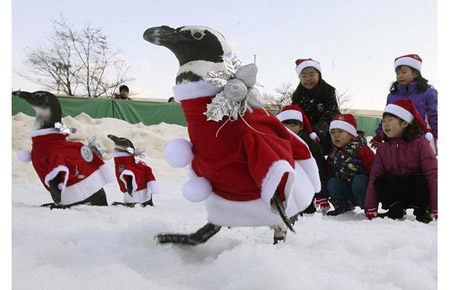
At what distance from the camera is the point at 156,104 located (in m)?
8.42

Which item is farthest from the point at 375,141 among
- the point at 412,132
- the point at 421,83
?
the point at 421,83

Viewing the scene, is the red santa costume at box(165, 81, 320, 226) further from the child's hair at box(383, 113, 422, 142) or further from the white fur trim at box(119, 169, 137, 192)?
the white fur trim at box(119, 169, 137, 192)

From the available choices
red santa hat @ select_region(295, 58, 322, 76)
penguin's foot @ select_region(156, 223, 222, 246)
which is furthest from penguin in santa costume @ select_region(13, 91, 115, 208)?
red santa hat @ select_region(295, 58, 322, 76)

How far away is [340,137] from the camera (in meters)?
2.94

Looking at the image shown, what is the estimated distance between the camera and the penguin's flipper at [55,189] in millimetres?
2746

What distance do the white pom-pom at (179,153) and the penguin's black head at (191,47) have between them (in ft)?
0.78

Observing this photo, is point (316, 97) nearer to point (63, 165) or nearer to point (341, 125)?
point (341, 125)

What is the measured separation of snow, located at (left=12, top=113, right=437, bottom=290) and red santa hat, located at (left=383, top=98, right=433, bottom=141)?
0.72m

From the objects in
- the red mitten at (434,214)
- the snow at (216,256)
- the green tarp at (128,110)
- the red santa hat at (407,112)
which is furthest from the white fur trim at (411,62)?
the green tarp at (128,110)

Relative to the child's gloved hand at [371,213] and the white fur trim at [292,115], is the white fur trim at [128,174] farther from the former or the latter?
the child's gloved hand at [371,213]

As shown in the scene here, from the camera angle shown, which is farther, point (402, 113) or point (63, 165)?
point (63, 165)

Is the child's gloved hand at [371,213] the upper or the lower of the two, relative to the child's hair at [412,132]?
lower

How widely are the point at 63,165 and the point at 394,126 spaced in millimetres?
2281
